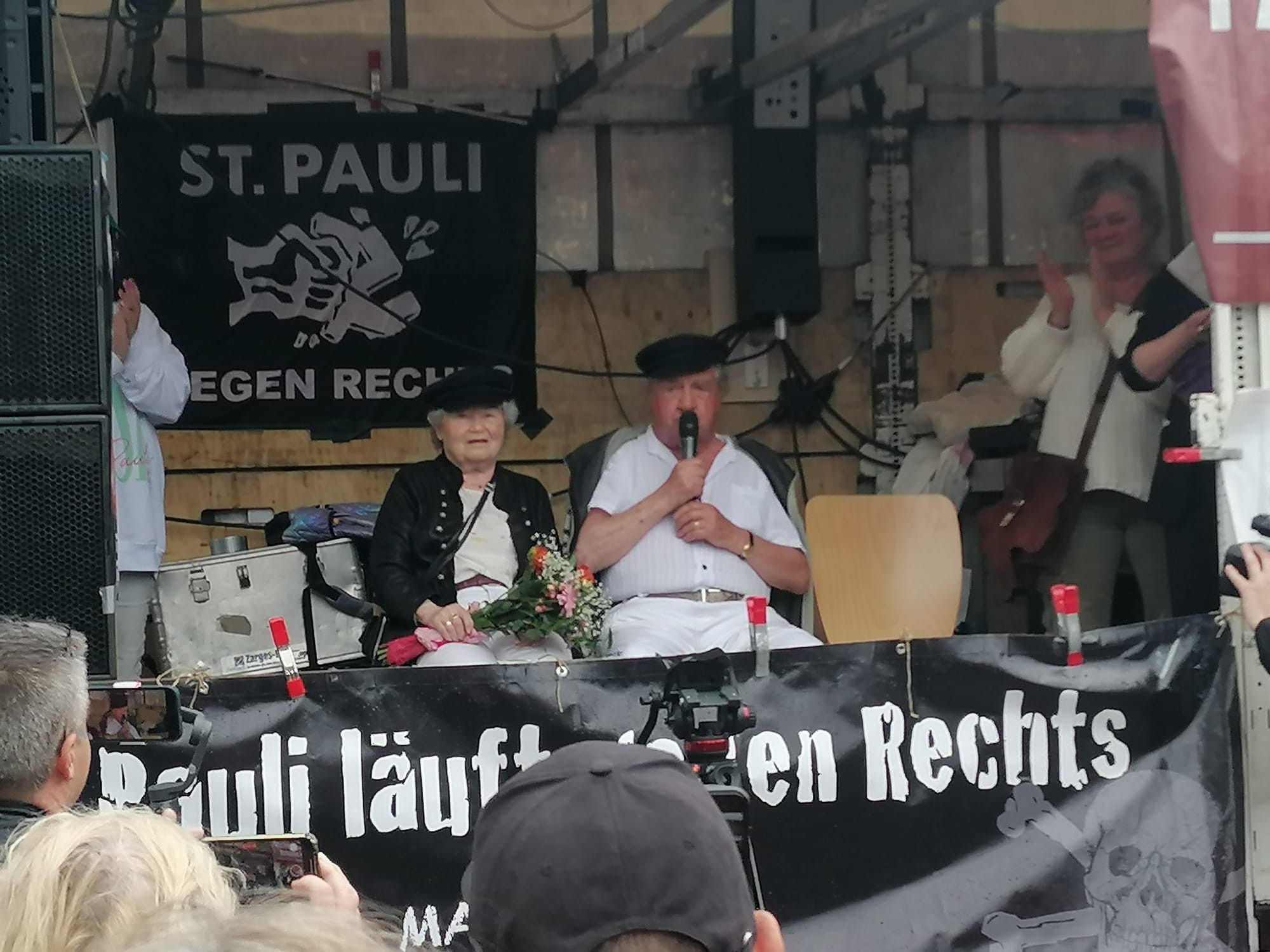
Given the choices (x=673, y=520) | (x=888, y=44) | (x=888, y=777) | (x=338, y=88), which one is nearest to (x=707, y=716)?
(x=888, y=777)

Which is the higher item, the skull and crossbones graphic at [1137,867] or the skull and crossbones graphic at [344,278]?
the skull and crossbones graphic at [344,278]

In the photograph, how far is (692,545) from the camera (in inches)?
202

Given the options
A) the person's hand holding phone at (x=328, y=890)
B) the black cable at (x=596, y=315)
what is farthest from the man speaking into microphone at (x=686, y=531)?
the person's hand holding phone at (x=328, y=890)

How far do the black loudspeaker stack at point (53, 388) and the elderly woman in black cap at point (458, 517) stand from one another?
1531 millimetres

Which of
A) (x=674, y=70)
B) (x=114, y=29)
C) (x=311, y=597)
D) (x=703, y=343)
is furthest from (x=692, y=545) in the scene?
(x=114, y=29)

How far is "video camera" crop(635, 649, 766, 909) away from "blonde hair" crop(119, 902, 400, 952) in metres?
1.67

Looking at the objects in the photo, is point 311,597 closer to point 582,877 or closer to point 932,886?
point 932,886

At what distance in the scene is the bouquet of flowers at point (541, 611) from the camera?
468cm

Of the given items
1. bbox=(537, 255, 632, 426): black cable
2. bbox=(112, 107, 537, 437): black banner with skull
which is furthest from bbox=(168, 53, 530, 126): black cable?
bbox=(537, 255, 632, 426): black cable

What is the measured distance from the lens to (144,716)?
10.2 feet

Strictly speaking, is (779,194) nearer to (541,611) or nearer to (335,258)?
(335,258)

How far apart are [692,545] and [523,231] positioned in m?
2.47

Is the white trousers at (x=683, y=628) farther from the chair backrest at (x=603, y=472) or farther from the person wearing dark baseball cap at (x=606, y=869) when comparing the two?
the person wearing dark baseball cap at (x=606, y=869)

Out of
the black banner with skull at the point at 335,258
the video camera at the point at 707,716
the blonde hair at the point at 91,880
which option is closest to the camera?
the blonde hair at the point at 91,880
